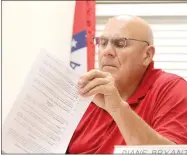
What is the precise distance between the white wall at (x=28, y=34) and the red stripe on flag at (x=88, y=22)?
9cm

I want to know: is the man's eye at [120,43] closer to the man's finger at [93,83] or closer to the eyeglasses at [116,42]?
the eyeglasses at [116,42]

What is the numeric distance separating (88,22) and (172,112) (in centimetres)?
132

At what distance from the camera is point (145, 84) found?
1337 millimetres

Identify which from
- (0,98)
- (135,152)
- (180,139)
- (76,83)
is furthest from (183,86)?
(0,98)

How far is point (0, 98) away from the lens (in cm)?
242

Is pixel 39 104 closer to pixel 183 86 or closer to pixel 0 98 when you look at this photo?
pixel 183 86

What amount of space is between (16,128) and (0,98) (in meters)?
1.56

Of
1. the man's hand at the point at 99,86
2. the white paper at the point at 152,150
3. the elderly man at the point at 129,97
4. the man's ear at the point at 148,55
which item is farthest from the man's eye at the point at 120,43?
the white paper at the point at 152,150

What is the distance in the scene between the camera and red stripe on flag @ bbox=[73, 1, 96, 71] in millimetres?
2293

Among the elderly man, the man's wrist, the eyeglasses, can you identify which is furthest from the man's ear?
the man's wrist

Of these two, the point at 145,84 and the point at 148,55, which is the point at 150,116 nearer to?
the point at 145,84

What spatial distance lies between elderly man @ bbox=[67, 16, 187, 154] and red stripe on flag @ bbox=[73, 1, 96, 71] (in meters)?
0.89

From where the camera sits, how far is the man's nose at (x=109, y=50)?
4.20ft

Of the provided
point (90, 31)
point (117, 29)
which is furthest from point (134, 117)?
point (90, 31)
